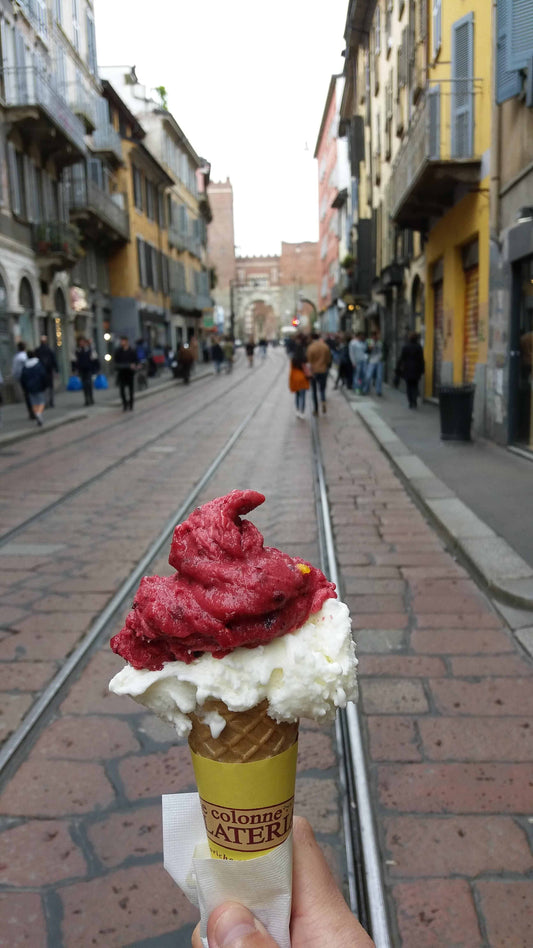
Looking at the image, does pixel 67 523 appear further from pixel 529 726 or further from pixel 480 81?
pixel 480 81

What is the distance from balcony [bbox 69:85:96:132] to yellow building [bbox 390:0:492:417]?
15053mm

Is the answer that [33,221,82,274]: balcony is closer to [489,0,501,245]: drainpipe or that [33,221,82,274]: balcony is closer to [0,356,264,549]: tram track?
[0,356,264,549]: tram track

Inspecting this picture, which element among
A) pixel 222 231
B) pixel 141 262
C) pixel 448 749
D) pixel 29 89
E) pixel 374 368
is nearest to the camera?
pixel 448 749

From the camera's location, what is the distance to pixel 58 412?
57.9 feet

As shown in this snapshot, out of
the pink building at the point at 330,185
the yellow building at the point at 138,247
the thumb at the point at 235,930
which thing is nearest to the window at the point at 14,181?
the yellow building at the point at 138,247

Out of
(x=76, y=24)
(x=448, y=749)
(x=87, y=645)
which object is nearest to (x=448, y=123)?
(x=87, y=645)

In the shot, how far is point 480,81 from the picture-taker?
11.9 meters

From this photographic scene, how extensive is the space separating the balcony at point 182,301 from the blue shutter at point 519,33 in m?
35.5

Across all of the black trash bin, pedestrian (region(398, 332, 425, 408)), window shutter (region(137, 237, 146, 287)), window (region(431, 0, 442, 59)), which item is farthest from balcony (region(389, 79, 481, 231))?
window shutter (region(137, 237, 146, 287))

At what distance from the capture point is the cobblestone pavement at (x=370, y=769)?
2.15 m

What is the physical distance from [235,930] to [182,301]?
150ft

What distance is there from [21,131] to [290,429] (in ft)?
45.9

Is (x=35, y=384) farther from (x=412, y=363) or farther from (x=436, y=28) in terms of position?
(x=436, y=28)

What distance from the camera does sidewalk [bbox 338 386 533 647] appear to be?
479cm
